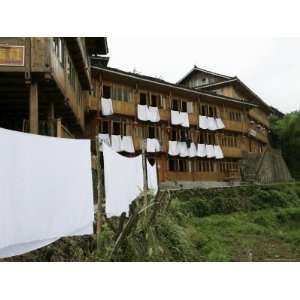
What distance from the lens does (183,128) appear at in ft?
84.0

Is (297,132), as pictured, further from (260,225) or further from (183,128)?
(260,225)

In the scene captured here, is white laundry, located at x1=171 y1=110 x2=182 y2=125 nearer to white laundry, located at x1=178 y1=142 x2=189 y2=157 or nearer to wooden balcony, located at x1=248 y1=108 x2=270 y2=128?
white laundry, located at x1=178 y1=142 x2=189 y2=157

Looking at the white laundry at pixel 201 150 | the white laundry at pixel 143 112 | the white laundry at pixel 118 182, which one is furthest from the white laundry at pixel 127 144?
the white laundry at pixel 118 182

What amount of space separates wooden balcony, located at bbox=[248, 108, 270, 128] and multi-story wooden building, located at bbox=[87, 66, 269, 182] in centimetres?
167

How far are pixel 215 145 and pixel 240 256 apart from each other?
15.3m

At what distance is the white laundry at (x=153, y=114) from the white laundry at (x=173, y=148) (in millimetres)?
1771

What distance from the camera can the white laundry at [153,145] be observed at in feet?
75.8

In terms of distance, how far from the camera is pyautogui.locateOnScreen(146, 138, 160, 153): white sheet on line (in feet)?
75.8

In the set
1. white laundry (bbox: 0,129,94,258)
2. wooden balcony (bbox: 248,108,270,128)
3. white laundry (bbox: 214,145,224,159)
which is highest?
wooden balcony (bbox: 248,108,270,128)

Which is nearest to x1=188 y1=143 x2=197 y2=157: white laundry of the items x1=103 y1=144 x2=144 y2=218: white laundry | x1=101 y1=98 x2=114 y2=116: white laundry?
x1=101 y1=98 x2=114 y2=116: white laundry

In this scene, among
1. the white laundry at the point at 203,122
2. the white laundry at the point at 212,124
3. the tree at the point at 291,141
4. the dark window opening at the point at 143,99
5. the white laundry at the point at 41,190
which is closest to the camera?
the white laundry at the point at 41,190

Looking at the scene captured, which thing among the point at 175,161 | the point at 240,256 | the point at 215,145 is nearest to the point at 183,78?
the point at 215,145

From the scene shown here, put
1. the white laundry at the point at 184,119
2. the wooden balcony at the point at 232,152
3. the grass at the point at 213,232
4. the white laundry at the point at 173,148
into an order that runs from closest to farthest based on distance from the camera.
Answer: the grass at the point at 213,232, the white laundry at the point at 173,148, the white laundry at the point at 184,119, the wooden balcony at the point at 232,152

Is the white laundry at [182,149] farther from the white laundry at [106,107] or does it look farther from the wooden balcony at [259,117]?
the wooden balcony at [259,117]
